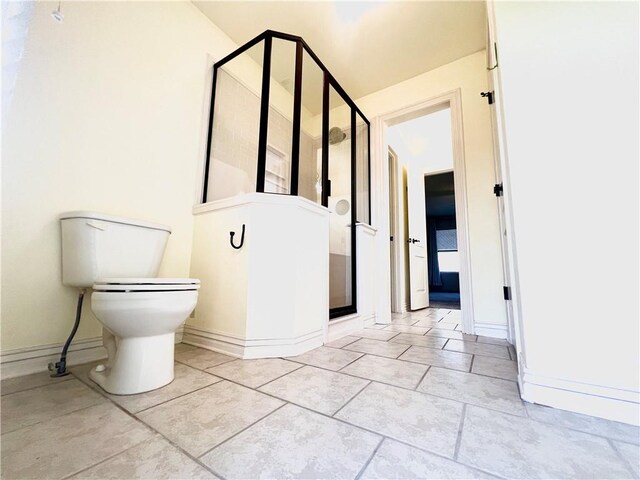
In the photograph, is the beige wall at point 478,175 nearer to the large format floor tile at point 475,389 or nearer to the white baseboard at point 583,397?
the large format floor tile at point 475,389

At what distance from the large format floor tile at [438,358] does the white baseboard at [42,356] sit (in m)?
1.60

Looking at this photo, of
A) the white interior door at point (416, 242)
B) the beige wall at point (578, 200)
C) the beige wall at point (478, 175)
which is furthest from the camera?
the white interior door at point (416, 242)

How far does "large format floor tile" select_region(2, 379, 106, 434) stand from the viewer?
2.54ft

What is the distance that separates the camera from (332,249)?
6.61ft

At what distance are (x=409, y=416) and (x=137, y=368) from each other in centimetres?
99

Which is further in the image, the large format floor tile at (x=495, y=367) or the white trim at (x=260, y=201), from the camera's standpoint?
the white trim at (x=260, y=201)

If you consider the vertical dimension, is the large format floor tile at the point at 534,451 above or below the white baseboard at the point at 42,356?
below

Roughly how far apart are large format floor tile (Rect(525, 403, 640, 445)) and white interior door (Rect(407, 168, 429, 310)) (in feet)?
7.93

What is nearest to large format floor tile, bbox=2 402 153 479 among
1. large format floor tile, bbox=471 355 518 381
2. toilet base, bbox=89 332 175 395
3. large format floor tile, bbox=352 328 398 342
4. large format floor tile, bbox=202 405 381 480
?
toilet base, bbox=89 332 175 395

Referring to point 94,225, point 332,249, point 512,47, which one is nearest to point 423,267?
point 332,249

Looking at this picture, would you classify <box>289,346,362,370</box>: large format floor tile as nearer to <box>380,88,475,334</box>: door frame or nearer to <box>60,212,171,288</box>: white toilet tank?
<box>60,212,171,288</box>: white toilet tank

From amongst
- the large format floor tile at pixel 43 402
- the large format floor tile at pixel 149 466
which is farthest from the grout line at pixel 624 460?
the large format floor tile at pixel 43 402

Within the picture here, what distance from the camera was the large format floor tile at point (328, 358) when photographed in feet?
4.19

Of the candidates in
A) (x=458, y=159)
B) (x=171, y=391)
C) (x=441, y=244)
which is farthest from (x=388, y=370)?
(x=441, y=244)
